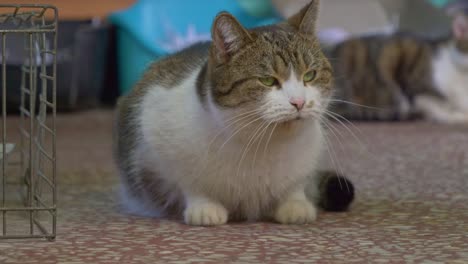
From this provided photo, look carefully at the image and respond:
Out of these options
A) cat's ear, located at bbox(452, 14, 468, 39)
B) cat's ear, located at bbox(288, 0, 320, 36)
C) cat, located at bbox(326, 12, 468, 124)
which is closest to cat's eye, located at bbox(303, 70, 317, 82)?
cat's ear, located at bbox(288, 0, 320, 36)

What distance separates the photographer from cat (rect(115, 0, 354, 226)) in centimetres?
183

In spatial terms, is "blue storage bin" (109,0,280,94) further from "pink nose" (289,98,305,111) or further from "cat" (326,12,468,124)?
"pink nose" (289,98,305,111)

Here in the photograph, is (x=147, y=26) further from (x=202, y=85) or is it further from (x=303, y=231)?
(x=303, y=231)

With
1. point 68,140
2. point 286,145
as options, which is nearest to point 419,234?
point 286,145

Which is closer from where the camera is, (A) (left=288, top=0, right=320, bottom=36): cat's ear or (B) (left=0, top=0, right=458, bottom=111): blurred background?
(A) (left=288, top=0, right=320, bottom=36): cat's ear

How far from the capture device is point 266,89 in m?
1.81

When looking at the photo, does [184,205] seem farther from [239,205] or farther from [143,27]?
[143,27]

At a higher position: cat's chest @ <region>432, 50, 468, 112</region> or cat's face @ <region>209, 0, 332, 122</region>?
cat's chest @ <region>432, 50, 468, 112</region>

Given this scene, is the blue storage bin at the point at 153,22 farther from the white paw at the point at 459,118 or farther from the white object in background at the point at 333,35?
the white paw at the point at 459,118

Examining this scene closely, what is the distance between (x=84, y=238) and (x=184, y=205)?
0.31m

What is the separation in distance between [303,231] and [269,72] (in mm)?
349

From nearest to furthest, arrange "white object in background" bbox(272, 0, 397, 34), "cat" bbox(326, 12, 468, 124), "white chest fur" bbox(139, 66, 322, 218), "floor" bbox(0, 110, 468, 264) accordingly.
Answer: "floor" bbox(0, 110, 468, 264) → "white chest fur" bbox(139, 66, 322, 218) → "cat" bbox(326, 12, 468, 124) → "white object in background" bbox(272, 0, 397, 34)

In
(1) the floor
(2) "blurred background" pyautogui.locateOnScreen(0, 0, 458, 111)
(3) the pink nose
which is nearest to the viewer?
(1) the floor

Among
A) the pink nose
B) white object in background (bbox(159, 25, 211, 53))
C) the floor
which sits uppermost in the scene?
white object in background (bbox(159, 25, 211, 53))
